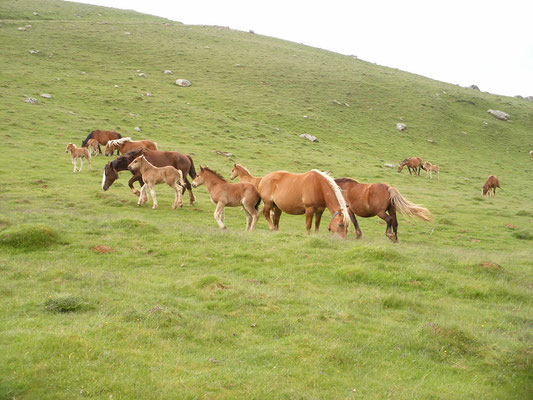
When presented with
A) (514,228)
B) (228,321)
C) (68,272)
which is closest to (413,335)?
(228,321)

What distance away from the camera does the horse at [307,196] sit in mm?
14094

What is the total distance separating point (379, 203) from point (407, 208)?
0.96m

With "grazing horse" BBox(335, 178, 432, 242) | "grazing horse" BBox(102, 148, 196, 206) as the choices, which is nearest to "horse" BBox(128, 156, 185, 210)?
"grazing horse" BBox(102, 148, 196, 206)

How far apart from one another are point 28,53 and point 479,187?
51297 mm

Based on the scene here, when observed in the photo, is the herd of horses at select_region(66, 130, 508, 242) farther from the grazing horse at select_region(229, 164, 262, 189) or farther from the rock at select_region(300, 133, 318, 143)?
the rock at select_region(300, 133, 318, 143)

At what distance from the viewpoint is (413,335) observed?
7.39m

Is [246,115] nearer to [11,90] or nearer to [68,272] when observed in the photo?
[11,90]

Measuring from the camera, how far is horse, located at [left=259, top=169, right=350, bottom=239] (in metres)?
14.1

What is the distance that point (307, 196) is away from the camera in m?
14.5

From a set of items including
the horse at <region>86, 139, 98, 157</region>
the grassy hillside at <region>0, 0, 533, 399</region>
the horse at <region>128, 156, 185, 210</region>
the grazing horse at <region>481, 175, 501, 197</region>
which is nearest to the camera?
the grassy hillside at <region>0, 0, 533, 399</region>

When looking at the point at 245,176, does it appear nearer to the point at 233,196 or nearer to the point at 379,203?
the point at 233,196

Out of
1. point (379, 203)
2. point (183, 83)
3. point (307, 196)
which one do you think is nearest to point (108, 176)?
point (307, 196)

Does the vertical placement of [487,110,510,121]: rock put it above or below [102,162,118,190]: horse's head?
above

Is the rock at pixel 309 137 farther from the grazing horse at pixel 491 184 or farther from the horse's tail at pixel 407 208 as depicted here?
the horse's tail at pixel 407 208
